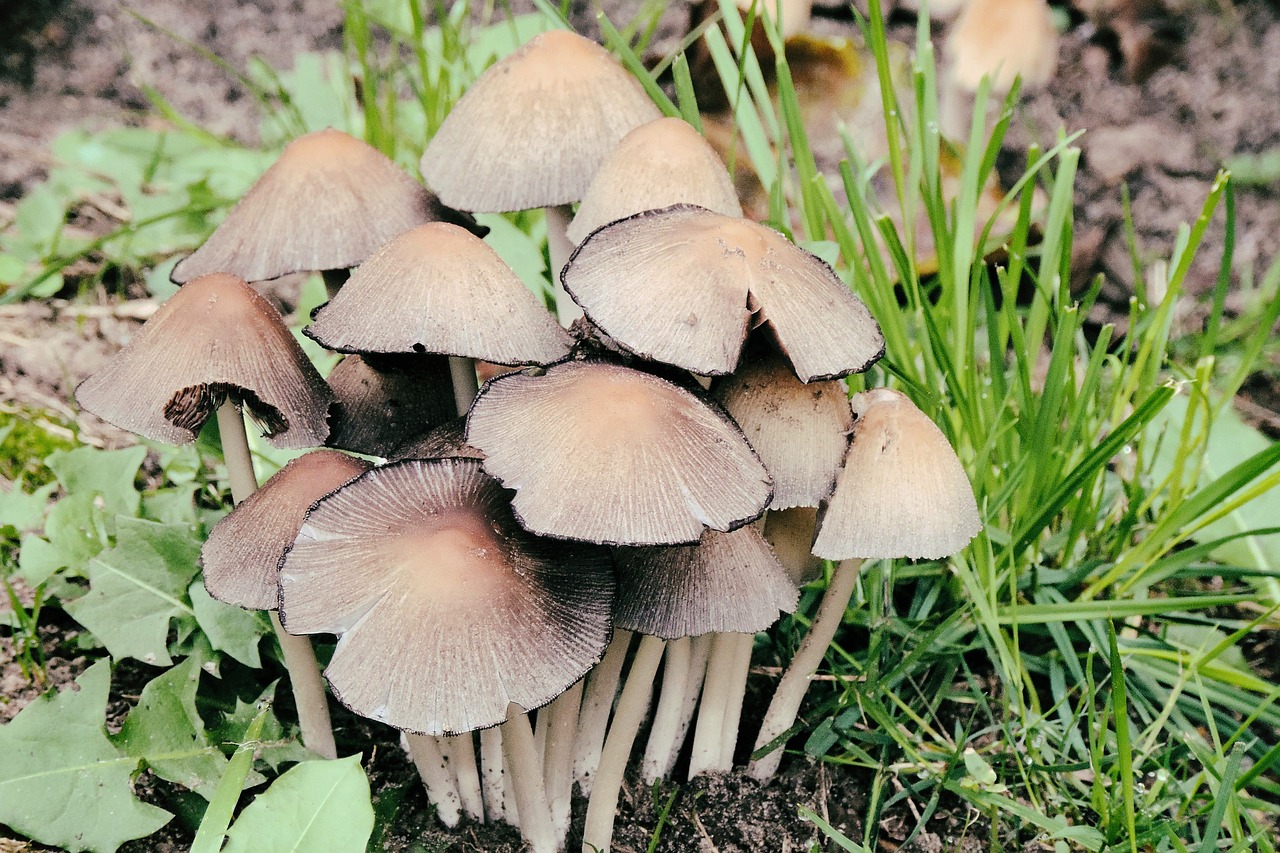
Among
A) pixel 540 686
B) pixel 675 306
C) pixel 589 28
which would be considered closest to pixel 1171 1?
pixel 589 28

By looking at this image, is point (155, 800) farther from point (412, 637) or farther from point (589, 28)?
point (589, 28)

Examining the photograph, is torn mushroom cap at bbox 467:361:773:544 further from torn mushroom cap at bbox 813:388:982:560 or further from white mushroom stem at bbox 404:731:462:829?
white mushroom stem at bbox 404:731:462:829

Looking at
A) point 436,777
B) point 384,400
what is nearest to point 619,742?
point 436,777

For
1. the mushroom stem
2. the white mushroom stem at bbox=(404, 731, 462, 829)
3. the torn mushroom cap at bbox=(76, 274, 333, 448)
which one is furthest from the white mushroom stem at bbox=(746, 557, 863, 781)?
the torn mushroom cap at bbox=(76, 274, 333, 448)

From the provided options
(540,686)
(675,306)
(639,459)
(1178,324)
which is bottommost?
(1178,324)

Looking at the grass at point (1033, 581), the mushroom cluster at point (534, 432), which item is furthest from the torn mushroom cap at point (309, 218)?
the grass at point (1033, 581)

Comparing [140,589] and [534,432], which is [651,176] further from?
[140,589]
